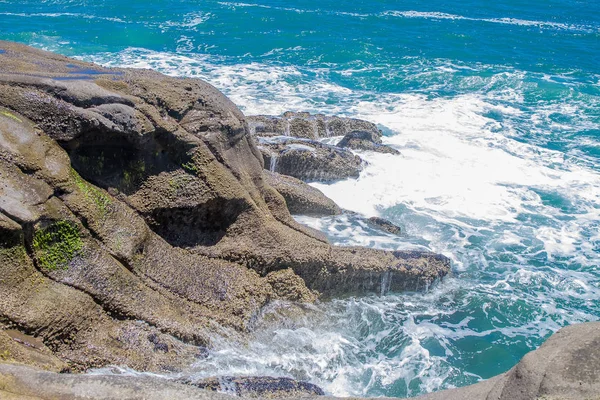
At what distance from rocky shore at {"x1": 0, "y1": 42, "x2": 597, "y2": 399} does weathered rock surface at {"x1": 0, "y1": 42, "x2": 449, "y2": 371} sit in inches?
0.8

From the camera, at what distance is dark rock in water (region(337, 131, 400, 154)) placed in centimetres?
1934

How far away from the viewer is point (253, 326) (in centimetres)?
917

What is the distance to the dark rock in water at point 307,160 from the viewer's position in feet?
51.9

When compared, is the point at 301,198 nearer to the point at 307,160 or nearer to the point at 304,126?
the point at 307,160

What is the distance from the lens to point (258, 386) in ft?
24.7

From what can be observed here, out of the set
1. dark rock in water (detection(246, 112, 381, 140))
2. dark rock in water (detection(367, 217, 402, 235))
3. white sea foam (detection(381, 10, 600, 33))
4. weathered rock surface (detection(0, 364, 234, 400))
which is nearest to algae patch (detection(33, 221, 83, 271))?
weathered rock surface (detection(0, 364, 234, 400))

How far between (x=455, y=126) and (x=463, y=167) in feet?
14.7

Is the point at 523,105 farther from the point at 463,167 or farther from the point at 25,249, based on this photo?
the point at 25,249

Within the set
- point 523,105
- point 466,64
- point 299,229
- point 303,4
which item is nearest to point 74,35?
point 303,4

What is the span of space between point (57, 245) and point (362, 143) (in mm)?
13332

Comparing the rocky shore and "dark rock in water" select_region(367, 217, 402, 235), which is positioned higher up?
the rocky shore

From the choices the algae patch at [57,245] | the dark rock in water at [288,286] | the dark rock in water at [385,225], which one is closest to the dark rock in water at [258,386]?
the dark rock in water at [288,286]

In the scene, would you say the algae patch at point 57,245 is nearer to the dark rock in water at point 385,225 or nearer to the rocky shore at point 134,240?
the rocky shore at point 134,240

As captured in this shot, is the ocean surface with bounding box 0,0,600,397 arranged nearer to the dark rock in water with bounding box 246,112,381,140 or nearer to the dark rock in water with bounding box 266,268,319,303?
the dark rock in water with bounding box 266,268,319,303
